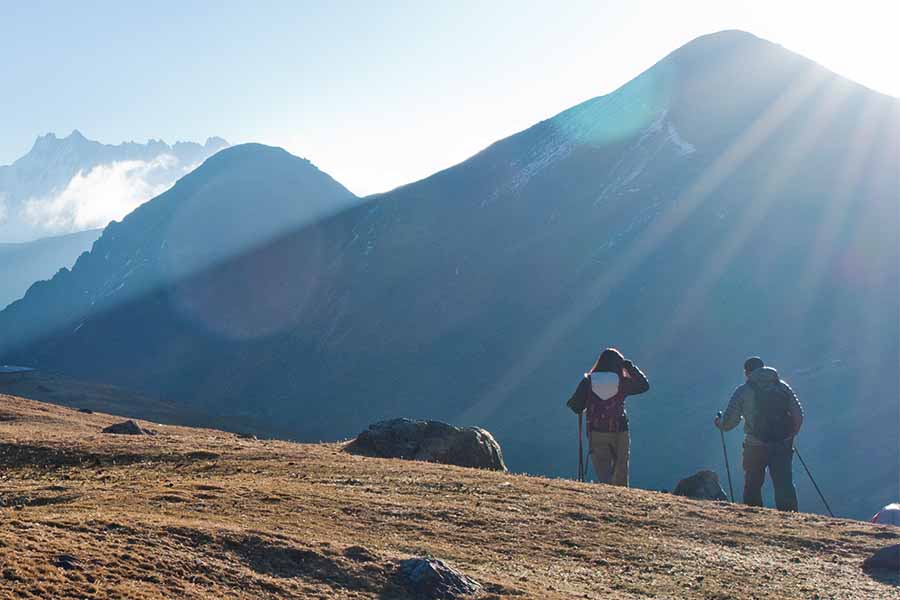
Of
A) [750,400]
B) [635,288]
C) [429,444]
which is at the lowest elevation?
[429,444]

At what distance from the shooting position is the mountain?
9594 cm

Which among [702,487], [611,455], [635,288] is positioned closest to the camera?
[611,455]

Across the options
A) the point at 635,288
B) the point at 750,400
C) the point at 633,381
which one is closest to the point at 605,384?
the point at 633,381

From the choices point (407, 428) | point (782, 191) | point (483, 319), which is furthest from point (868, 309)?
point (407, 428)

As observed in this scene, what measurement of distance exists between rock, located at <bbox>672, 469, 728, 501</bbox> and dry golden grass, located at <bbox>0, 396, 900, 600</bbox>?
20.5 feet

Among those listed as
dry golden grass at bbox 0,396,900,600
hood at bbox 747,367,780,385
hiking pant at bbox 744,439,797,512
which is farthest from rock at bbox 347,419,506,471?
hood at bbox 747,367,780,385

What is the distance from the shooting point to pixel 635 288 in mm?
118312

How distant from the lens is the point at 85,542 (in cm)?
975

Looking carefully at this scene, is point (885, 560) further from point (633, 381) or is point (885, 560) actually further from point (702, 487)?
point (702, 487)

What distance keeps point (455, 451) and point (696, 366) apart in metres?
84.0

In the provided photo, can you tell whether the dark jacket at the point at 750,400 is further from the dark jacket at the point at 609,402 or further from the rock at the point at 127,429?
the rock at the point at 127,429

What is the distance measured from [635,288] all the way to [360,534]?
359ft

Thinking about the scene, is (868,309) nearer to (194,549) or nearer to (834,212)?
(834,212)

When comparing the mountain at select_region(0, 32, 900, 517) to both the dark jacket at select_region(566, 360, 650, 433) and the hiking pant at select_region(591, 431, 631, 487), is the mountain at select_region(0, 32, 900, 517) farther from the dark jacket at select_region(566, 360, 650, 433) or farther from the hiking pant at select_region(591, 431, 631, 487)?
the dark jacket at select_region(566, 360, 650, 433)
